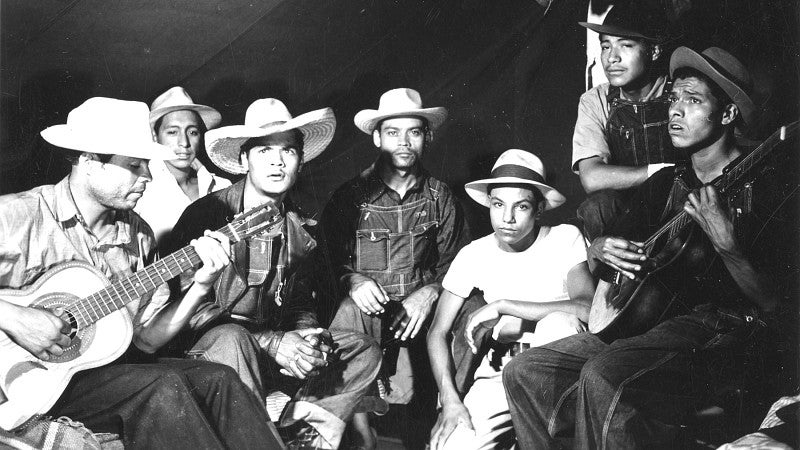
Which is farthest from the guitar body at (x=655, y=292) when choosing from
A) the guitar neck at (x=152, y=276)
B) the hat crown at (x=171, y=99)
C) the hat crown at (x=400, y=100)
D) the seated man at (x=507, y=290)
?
the hat crown at (x=171, y=99)

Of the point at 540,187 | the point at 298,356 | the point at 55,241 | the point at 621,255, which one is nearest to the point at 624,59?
the point at 540,187

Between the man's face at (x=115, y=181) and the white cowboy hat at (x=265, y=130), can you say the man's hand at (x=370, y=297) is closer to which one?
the white cowboy hat at (x=265, y=130)

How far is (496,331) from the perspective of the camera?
3812 millimetres

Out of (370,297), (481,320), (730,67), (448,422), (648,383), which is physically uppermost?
(730,67)

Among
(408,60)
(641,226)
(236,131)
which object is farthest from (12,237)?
(641,226)

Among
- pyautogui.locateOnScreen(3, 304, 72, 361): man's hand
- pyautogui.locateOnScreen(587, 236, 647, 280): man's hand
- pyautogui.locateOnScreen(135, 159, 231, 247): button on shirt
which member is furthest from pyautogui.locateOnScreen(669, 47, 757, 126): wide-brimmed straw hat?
pyautogui.locateOnScreen(3, 304, 72, 361): man's hand

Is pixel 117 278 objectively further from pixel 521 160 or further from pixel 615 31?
pixel 615 31

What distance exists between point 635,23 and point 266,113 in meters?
1.61

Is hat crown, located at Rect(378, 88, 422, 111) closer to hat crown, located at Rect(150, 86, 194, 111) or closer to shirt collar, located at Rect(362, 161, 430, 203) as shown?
shirt collar, located at Rect(362, 161, 430, 203)

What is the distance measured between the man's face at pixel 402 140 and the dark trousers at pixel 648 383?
4.20 ft

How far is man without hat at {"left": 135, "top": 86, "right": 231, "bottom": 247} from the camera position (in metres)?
3.99

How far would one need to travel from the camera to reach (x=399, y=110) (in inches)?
163

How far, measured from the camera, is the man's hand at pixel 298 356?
3664mm

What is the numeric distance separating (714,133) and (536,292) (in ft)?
3.14
